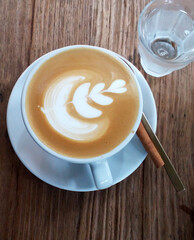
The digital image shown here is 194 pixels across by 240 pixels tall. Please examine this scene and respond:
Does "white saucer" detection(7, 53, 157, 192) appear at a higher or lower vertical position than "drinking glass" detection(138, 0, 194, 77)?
lower

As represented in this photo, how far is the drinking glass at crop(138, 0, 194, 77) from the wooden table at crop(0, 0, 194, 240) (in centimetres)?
4

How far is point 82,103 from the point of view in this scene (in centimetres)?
62

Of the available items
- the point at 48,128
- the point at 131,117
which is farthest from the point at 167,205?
the point at 48,128

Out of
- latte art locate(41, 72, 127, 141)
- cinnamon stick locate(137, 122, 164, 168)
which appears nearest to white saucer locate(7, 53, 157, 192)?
cinnamon stick locate(137, 122, 164, 168)

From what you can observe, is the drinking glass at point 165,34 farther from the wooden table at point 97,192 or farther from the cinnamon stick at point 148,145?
the cinnamon stick at point 148,145

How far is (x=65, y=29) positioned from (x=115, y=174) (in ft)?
1.44

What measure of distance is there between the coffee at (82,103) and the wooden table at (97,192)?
0.17 metres

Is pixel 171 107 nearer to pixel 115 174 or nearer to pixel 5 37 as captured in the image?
pixel 115 174

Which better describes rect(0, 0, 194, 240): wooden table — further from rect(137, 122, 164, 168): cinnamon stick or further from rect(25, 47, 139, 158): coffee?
rect(25, 47, 139, 158): coffee

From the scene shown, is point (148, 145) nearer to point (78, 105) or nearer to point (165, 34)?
point (78, 105)

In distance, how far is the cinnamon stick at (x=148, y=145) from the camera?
68 centimetres

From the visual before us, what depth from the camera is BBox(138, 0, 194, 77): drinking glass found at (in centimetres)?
72

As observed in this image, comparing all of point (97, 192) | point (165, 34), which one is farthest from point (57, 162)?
point (165, 34)

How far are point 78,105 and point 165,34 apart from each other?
0.39m
